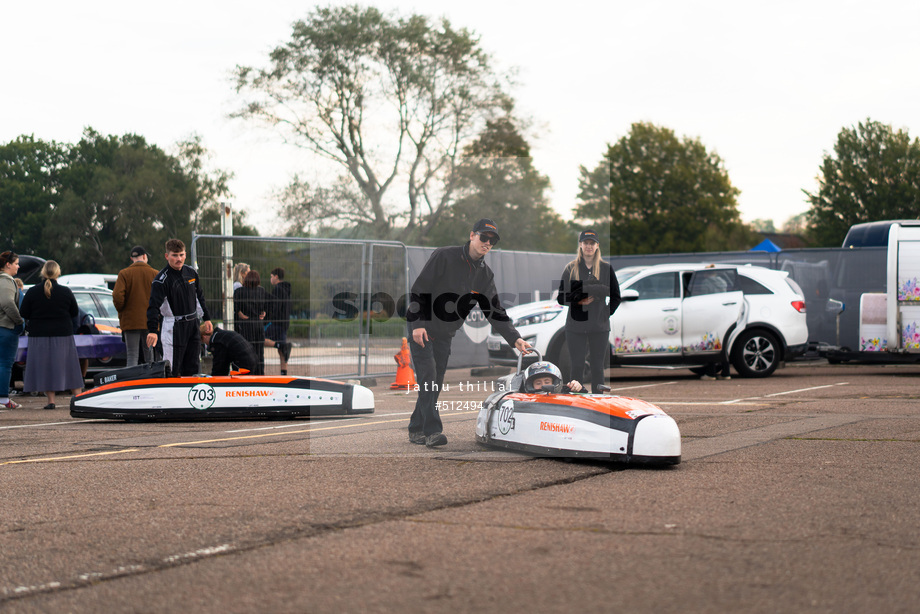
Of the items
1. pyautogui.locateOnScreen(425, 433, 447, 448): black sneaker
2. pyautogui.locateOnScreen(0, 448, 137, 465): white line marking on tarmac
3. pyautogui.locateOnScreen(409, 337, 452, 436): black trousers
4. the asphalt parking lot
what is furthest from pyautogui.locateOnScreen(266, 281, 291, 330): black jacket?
pyautogui.locateOnScreen(425, 433, 447, 448): black sneaker

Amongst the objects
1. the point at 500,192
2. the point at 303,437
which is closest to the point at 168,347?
the point at 303,437

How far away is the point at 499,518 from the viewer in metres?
4.88

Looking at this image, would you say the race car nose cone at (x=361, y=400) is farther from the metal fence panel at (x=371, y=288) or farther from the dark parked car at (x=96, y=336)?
the dark parked car at (x=96, y=336)

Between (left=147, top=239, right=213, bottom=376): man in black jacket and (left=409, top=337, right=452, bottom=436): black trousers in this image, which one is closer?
(left=409, top=337, right=452, bottom=436): black trousers

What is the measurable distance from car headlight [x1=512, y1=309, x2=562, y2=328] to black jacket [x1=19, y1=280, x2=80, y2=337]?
6.30m

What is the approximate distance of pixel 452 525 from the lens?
4727mm

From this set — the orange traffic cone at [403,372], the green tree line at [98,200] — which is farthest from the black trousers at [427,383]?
the green tree line at [98,200]

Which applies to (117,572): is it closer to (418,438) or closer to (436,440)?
(436,440)

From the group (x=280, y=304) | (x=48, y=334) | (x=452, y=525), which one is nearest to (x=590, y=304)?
(x=452, y=525)

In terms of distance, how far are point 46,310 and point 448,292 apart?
6.49 metres

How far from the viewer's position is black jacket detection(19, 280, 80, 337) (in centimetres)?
1179

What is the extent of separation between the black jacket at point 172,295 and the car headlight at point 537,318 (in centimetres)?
533

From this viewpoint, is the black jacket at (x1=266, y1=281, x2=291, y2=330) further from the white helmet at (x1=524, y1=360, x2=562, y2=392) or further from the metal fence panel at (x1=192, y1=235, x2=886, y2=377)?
the white helmet at (x1=524, y1=360, x2=562, y2=392)

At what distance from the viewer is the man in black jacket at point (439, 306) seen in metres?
7.62
